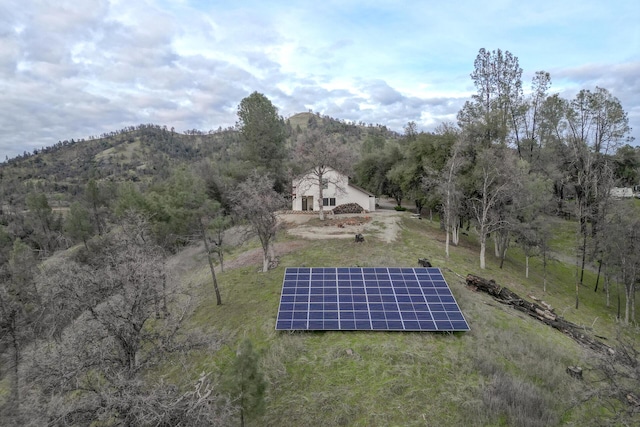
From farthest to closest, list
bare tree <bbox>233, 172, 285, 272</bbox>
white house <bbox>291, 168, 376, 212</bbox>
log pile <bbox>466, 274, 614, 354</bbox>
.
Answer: white house <bbox>291, 168, 376, 212</bbox> < bare tree <bbox>233, 172, 285, 272</bbox> < log pile <bbox>466, 274, 614, 354</bbox>

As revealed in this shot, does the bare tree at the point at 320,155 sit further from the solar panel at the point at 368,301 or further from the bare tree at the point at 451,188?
Answer: the solar panel at the point at 368,301

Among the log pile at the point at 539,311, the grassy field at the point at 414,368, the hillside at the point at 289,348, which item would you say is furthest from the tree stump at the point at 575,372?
the log pile at the point at 539,311

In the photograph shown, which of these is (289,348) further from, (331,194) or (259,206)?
(331,194)

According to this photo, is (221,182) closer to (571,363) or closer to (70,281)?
(70,281)

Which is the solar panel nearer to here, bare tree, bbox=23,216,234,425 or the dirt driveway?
bare tree, bbox=23,216,234,425

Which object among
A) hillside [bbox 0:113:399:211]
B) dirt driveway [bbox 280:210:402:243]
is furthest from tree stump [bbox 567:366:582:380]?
hillside [bbox 0:113:399:211]

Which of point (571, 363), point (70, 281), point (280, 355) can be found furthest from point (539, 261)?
point (70, 281)

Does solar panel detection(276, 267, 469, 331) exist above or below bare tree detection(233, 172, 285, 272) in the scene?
below
